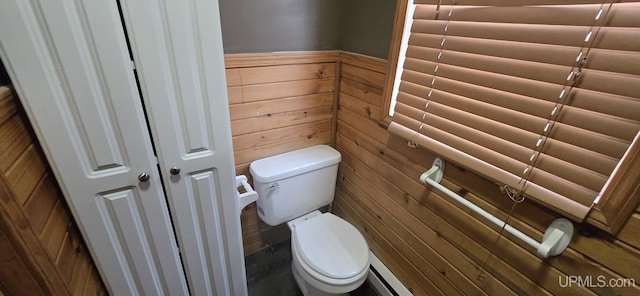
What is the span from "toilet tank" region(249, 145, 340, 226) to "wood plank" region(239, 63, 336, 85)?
42cm

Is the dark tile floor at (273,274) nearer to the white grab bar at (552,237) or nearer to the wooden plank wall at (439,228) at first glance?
the wooden plank wall at (439,228)

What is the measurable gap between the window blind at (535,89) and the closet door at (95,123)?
0.98 m

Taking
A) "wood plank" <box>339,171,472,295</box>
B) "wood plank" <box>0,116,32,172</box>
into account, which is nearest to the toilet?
"wood plank" <box>339,171,472,295</box>

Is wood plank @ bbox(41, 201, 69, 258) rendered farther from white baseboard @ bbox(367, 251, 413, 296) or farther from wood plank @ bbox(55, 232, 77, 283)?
white baseboard @ bbox(367, 251, 413, 296)

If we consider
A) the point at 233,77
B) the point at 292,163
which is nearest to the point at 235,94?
the point at 233,77

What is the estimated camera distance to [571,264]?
0.74 meters

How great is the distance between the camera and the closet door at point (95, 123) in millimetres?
557

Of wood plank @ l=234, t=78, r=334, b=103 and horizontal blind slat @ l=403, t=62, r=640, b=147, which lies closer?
horizontal blind slat @ l=403, t=62, r=640, b=147

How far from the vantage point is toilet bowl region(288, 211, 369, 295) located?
1.16 m

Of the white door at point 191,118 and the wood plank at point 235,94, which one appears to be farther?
the wood plank at point 235,94

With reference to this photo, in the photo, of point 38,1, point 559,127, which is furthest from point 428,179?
point 38,1

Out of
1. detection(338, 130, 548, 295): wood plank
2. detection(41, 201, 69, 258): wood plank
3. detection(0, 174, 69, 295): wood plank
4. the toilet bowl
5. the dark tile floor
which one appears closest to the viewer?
detection(0, 174, 69, 295): wood plank

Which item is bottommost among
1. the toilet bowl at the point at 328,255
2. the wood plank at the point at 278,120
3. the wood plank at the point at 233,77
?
the toilet bowl at the point at 328,255

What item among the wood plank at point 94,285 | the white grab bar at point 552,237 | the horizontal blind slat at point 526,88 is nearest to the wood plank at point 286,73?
the horizontal blind slat at point 526,88
